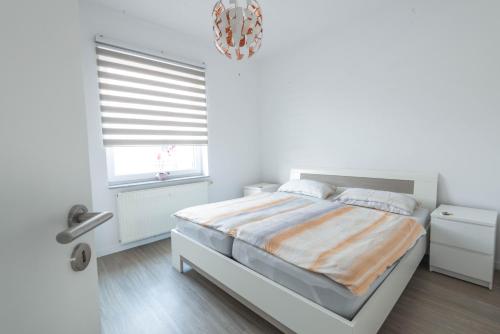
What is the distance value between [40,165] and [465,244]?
2.83 m

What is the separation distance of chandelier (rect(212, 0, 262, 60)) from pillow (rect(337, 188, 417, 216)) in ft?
6.28

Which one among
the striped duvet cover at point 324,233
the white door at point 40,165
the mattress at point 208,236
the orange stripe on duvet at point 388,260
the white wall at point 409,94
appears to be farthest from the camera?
the white wall at point 409,94

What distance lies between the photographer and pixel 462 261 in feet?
6.82

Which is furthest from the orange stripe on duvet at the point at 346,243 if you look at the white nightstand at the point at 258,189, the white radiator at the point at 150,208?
the white radiator at the point at 150,208

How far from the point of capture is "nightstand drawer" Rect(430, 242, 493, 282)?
1.98 m

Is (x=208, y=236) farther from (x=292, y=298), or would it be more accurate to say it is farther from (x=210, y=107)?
(x=210, y=107)

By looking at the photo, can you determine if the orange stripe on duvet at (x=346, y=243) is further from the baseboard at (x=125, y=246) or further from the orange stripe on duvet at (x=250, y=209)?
the baseboard at (x=125, y=246)

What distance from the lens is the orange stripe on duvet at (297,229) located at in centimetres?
159

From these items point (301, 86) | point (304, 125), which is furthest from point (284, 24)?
point (304, 125)

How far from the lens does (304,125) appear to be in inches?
144

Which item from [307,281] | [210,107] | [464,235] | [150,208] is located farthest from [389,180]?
[150,208]

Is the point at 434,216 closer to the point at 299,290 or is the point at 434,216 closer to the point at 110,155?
the point at 299,290

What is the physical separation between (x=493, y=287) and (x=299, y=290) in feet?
6.23

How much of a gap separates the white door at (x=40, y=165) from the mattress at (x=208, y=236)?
1.34 metres
